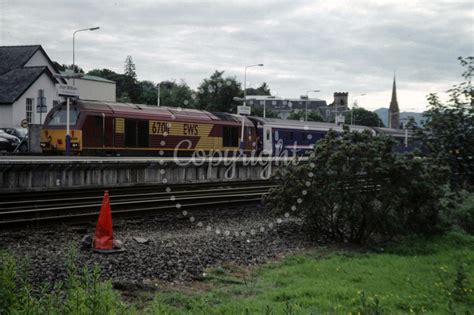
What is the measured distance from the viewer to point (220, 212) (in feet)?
50.3

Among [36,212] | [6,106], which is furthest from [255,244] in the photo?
[6,106]

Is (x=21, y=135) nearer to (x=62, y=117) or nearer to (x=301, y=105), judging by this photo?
(x=62, y=117)

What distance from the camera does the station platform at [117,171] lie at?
1691 cm

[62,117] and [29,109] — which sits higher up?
[29,109]

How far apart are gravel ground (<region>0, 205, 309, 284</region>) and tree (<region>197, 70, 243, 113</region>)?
1836 inches

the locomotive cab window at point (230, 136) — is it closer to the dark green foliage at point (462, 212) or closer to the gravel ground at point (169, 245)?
the gravel ground at point (169, 245)

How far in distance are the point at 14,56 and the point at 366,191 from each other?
49.5 m

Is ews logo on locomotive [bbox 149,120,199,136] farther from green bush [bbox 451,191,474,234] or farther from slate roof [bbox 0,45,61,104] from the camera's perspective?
slate roof [bbox 0,45,61,104]

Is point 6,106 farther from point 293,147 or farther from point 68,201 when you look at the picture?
point 68,201

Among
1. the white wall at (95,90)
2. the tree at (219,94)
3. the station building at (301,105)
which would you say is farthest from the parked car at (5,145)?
the station building at (301,105)

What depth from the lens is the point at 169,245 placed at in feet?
33.9

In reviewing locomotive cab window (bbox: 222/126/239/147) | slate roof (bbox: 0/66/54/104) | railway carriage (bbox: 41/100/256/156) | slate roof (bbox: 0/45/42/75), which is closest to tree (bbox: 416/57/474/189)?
railway carriage (bbox: 41/100/256/156)

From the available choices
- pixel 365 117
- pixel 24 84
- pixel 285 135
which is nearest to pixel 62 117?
pixel 285 135

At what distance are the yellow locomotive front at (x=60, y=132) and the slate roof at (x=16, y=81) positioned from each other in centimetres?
2131
